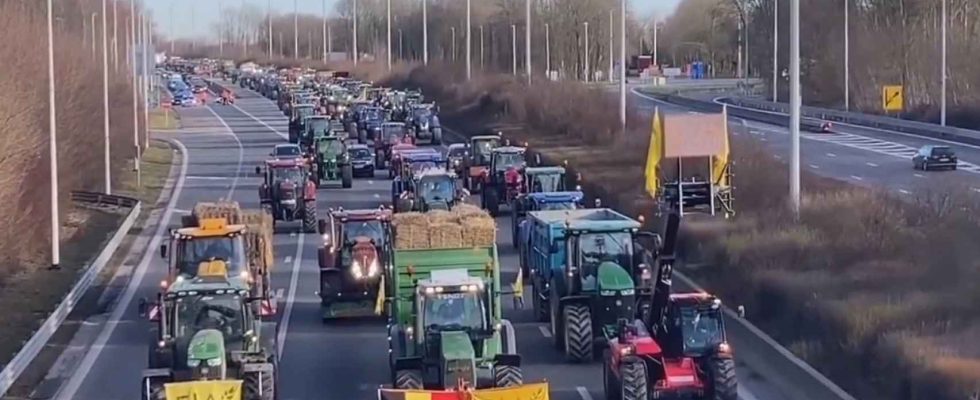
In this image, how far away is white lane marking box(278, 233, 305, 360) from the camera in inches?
1250

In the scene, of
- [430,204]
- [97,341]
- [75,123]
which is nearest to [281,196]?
[430,204]

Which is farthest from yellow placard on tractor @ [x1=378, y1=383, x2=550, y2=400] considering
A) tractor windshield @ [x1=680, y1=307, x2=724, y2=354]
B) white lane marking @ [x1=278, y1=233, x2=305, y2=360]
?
white lane marking @ [x1=278, y1=233, x2=305, y2=360]

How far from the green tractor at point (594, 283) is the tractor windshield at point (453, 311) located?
3.89 m

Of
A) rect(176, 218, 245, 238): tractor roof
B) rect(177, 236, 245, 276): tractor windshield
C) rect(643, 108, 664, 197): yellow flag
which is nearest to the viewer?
rect(177, 236, 245, 276): tractor windshield

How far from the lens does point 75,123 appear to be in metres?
57.8

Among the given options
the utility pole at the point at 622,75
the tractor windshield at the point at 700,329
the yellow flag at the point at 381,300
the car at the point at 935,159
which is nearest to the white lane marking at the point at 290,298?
the yellow flag at the point at 381,300

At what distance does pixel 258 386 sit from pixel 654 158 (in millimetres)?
21516

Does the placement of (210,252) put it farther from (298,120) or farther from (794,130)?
(298,120)

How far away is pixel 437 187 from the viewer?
45125 mm

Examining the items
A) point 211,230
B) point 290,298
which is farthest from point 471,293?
point 290,298

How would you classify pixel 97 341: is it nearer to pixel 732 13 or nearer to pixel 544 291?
pixel 544 291

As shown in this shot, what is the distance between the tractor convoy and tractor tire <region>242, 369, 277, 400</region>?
0.07ft

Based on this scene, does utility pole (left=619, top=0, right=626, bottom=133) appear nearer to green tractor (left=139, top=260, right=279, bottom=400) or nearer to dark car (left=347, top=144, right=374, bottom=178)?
dark car (left=347, top=144, right=374, bottom=178)

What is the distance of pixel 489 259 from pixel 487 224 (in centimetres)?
82
